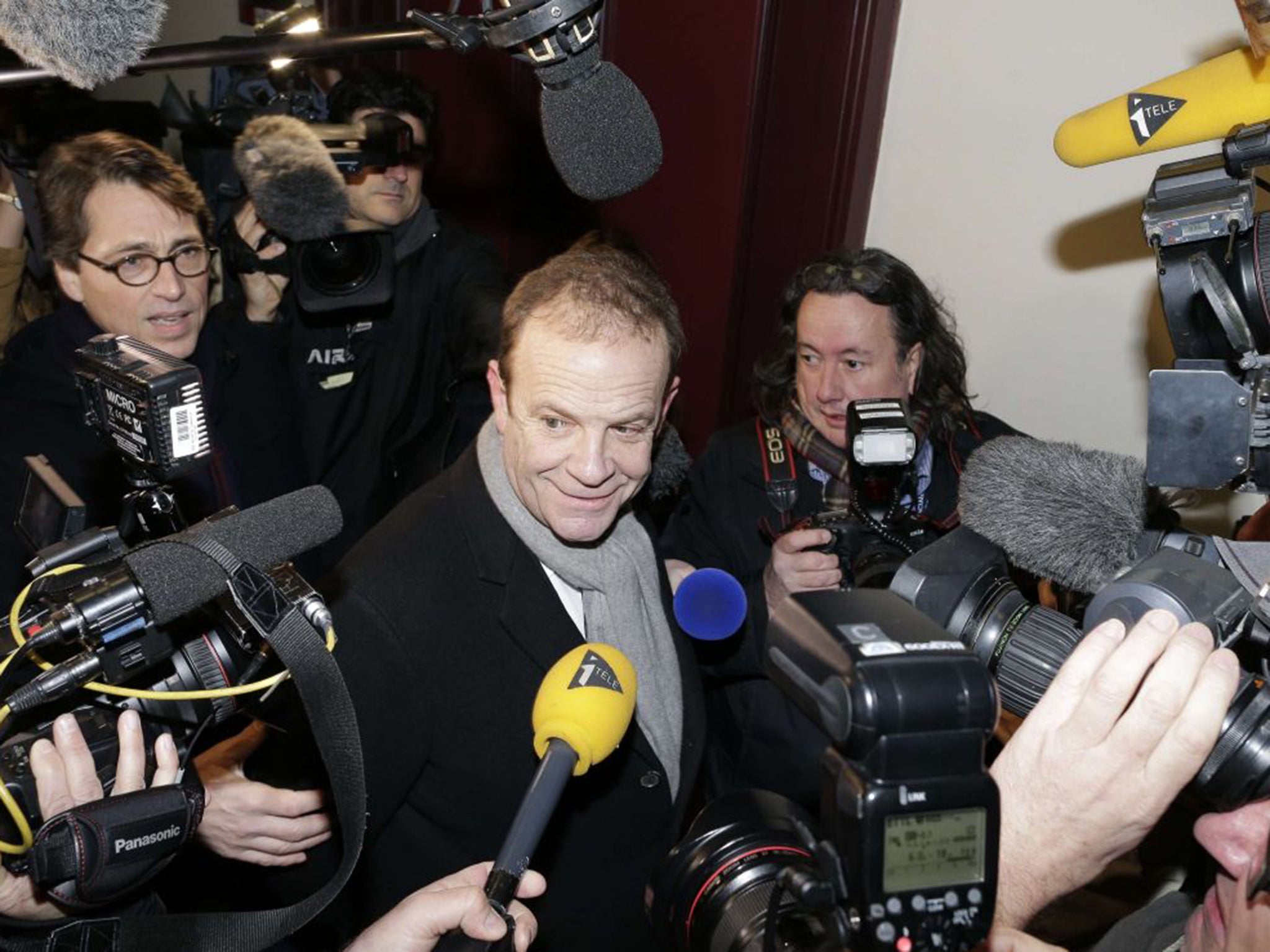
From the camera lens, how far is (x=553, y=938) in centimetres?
179

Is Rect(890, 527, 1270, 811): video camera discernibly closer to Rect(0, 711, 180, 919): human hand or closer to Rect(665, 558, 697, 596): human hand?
Rect(665, 558, 697, 596): human hand

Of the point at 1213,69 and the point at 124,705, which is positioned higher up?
the point at 1213,69

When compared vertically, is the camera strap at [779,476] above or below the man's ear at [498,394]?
below

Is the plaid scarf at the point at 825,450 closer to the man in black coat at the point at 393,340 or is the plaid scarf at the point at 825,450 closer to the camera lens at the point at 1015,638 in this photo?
the man in black coat at the point at 393,340

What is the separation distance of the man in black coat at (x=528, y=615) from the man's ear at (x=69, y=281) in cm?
88

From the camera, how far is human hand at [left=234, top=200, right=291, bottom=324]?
2762mm

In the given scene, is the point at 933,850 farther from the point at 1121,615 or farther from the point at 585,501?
the point at 585,501

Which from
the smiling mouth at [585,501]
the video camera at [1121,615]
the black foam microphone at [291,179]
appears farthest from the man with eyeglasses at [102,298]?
the video camera at [1121,615]

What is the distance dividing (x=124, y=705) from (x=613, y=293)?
861 millimetres

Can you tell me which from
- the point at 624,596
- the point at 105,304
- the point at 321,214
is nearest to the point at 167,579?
the point at 624,596

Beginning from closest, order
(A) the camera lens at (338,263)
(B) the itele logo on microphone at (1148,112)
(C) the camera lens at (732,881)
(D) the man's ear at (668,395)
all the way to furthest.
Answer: (C) the camera lens at (732,881) → (B) the itele logo on microphone at (1148,112) → (D) the man's ear at (668,395) → (A) the camera lens at (338,263)

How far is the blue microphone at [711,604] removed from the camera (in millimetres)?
1863

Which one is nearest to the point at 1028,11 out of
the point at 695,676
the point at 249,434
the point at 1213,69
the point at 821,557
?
the point at 1213,69

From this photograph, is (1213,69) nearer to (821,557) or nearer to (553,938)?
(821,557)
